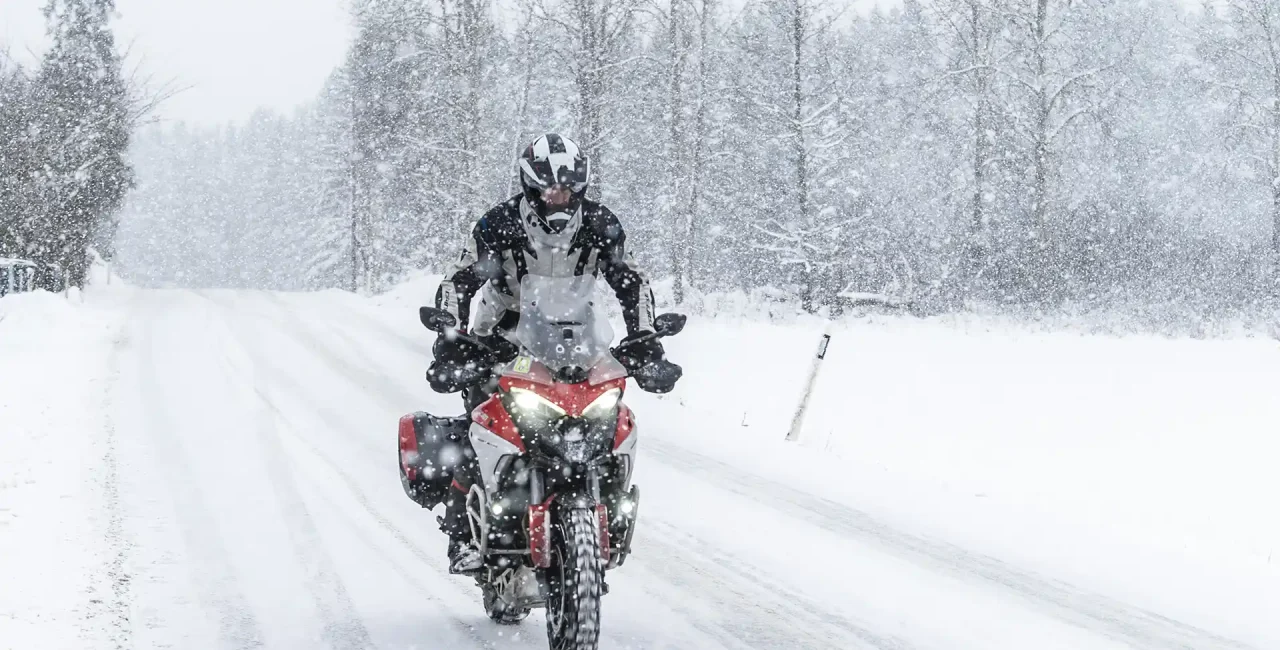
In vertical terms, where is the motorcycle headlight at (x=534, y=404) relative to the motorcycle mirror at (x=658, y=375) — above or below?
below

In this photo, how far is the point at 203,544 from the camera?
271 inches

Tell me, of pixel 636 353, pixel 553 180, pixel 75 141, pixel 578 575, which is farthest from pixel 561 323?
pixel 75 141

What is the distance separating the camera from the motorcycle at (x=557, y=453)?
422 centimetres

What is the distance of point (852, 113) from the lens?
31.3m

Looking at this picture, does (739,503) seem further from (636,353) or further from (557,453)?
(557,453)

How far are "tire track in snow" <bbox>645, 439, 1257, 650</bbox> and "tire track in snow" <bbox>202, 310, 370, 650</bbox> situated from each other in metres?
3.27

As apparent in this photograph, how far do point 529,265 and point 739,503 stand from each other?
165 inches

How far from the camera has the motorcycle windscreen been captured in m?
4.31

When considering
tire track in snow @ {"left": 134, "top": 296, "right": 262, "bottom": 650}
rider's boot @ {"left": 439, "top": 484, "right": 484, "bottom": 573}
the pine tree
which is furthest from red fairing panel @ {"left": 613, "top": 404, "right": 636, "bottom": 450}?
the pine tree

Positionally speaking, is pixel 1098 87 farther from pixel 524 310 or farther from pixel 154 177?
pixel 154 177

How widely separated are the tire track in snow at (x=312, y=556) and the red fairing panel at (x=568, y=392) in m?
1.66

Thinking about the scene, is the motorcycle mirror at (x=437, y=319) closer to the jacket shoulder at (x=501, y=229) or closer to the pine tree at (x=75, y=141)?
the jacket shoulder at (x=501, y=229)

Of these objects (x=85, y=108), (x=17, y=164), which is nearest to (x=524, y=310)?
(x=17, y=164)

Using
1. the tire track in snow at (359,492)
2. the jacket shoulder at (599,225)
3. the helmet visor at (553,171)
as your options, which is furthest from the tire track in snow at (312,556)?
the helmet visor at (553,171)
